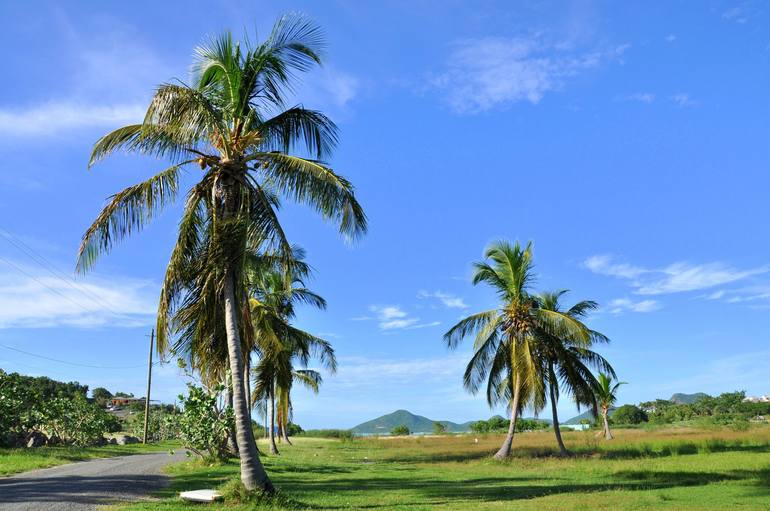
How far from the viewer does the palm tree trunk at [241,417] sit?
12.5m

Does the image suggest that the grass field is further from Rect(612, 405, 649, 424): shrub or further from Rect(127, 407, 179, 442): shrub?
Rect(612, 405, 649, 424): shrub

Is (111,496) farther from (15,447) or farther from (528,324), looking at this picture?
(15,447)

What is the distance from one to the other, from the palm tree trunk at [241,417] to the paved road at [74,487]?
3089 millimetres

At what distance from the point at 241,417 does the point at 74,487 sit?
579 cm

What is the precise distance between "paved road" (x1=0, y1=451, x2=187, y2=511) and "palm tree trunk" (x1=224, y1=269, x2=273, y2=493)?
309 cm

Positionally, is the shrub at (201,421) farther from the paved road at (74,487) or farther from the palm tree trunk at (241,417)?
the palm tree trunk at (241,417)

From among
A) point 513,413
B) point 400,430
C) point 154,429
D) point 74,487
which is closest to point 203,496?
point 74,487

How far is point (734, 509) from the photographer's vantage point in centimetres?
1158

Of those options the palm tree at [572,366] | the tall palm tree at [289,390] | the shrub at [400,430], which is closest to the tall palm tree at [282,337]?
the tall palm tree at [289,390]

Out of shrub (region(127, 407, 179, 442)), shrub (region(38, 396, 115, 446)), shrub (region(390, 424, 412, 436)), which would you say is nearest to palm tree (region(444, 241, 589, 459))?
shrub (region(38, 396, 115, 446))

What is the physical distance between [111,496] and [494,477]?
12.1 m

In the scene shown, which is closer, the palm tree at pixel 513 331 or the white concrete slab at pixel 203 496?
the white concrete slab at pixel 203 496

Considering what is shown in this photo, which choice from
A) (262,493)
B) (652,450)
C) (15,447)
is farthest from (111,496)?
(652,450)

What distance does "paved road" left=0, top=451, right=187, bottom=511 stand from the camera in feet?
39.4
